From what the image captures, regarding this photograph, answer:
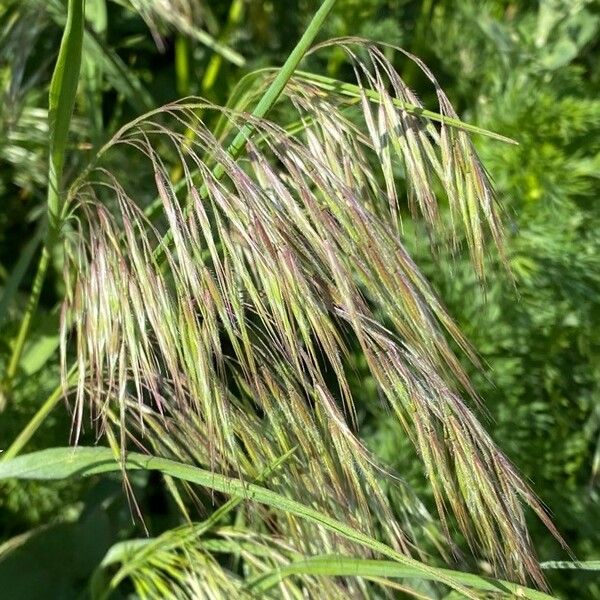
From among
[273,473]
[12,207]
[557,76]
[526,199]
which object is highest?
[557,76]

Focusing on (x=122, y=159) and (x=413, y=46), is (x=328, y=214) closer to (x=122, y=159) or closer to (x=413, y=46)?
(x=122, y=159)

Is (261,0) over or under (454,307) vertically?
over

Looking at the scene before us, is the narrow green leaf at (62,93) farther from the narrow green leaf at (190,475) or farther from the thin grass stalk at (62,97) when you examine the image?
the narrow green leaf at (190,475)

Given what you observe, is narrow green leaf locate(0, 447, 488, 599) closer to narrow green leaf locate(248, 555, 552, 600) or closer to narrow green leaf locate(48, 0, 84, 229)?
narrow green leaf locate(248, 555, 552, 600)

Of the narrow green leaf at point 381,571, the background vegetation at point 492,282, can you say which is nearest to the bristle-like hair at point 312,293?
the narrow green leaf at point 381,571

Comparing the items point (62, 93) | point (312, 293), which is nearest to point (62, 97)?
point (62, 93)

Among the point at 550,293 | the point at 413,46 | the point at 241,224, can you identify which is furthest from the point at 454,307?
the point at 241,224

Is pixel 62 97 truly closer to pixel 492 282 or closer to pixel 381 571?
pixel 381 571

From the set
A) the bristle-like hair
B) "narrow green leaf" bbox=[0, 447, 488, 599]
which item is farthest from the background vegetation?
the bristle-like hair

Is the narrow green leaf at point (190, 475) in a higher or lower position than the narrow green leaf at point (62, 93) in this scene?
lower
